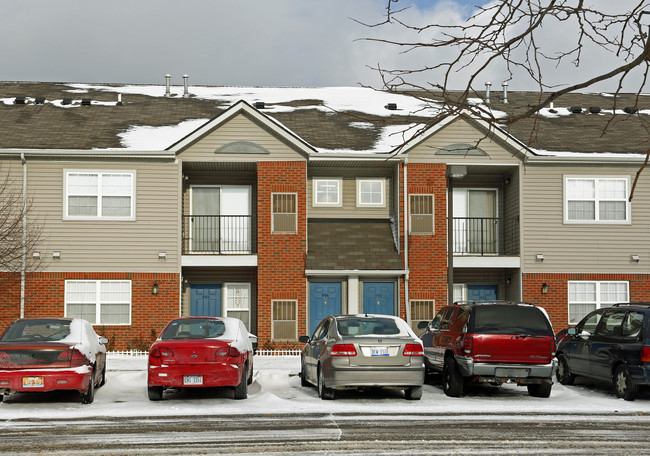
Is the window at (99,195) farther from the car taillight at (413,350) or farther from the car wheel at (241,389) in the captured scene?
the car taillight at (413,350)

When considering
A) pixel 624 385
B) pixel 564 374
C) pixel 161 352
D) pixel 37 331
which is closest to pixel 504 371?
pixel 624 385

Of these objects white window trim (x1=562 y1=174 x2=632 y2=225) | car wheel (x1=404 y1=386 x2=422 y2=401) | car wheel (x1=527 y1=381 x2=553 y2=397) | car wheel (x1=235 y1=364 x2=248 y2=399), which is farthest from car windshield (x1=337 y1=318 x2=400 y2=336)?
white window trim (x1=562 y1=174 x2=632 y2=225)

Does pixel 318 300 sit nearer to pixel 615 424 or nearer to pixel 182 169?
pixel 182 169

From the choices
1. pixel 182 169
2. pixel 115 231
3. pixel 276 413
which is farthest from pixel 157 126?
pixel 276 413

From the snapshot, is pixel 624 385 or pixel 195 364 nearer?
pixel 195 364

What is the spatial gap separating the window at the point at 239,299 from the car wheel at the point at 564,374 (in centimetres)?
1222

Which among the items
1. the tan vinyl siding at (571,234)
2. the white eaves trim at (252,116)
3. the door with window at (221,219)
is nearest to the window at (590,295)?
the tan vinyl siding at (571,234)

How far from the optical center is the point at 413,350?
1457 centimetres

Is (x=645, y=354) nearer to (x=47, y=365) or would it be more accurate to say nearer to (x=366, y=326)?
(x=366, y=326)

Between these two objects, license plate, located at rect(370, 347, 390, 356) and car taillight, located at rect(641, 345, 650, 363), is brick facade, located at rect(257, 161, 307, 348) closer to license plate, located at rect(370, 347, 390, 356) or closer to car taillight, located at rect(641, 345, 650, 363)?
license plate, located at rect(370, 347, 390, 356)

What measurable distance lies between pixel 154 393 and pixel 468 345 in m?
5.38

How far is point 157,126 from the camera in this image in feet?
94.2

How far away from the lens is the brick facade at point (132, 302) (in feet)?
84.1

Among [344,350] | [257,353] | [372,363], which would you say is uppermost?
[344,350]
